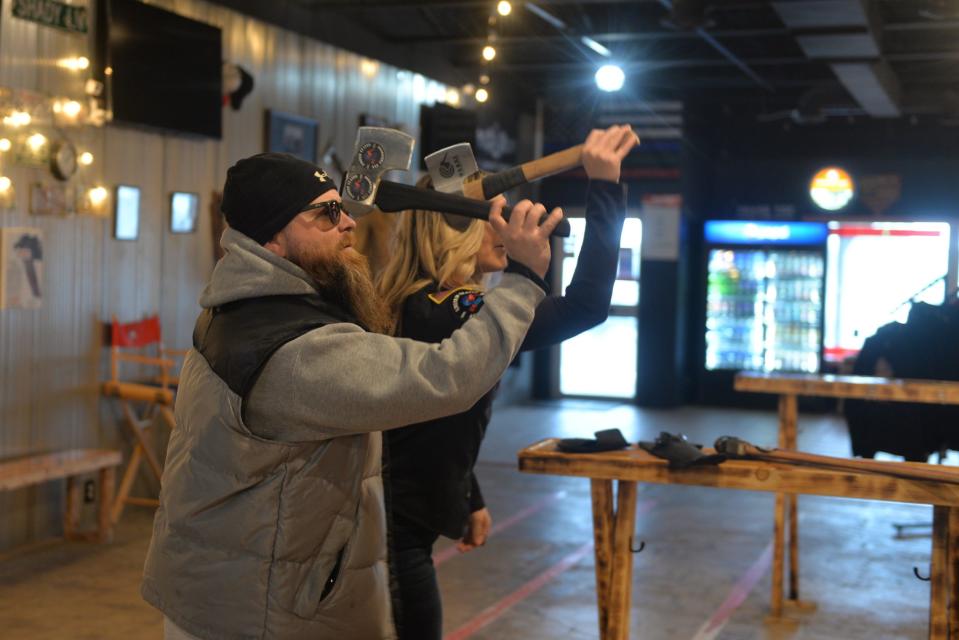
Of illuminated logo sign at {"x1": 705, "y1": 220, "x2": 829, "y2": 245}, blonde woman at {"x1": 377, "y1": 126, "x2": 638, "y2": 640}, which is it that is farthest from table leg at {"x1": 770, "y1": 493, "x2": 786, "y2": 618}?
illuminated logo sign at {"x1": 705, "y1": 220, "x2": 829, "y2": 245}

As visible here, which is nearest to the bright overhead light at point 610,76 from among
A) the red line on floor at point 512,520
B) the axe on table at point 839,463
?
the red line on floor at point 512,520

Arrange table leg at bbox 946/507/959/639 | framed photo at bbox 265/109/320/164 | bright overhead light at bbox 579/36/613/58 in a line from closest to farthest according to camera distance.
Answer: table leg at bbox 946/507/959/639, framed photo at bbox 265/109/320/164, bright overhead light at bbox 579/36/613/58

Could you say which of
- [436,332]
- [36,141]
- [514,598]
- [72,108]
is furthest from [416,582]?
[72,108]

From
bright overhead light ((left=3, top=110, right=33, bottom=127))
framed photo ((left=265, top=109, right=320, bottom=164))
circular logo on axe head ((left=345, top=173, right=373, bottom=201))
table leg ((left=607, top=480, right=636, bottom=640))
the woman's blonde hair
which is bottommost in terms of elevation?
table leg ((left=607, top=480, right=636, bottom=640))

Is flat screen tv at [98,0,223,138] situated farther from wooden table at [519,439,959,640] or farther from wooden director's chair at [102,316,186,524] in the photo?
wooden table at [519,439,959,640]

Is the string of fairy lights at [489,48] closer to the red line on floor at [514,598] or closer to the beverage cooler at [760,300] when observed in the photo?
the red line on floor at [514,598]

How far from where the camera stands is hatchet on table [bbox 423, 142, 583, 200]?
2023mm

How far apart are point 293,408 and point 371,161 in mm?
486

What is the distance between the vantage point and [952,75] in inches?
435

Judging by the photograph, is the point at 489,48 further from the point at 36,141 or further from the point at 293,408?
the point at 293,408

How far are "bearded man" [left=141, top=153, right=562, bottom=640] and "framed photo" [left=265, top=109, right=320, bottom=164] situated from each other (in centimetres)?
602

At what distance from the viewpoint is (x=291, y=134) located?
8156 millimetres

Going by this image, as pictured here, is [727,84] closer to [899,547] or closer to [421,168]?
[421,168]

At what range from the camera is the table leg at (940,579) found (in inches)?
111
